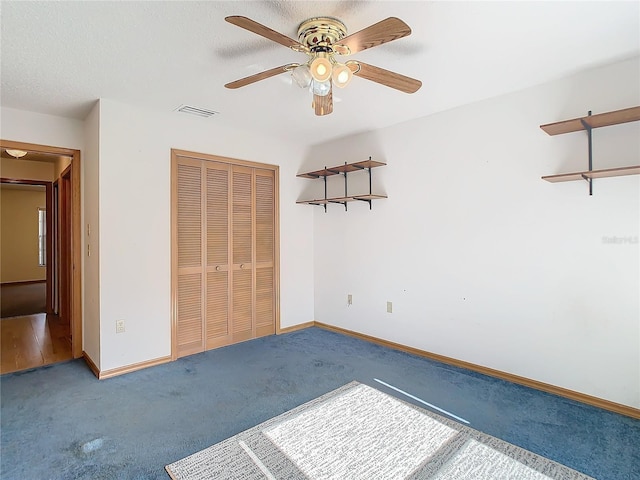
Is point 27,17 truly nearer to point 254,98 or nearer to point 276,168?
point 254,98

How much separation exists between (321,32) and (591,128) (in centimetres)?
205

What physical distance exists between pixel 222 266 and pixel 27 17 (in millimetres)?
2596

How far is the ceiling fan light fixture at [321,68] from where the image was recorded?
1.81 m

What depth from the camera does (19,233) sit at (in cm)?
823

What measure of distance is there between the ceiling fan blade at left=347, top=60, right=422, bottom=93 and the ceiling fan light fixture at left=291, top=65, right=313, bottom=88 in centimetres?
23

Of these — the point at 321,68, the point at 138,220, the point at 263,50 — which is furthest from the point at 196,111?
the point at 321,68

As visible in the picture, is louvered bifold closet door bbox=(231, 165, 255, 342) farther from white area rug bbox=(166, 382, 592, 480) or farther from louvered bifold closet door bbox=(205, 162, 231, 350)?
white area rug bbox=(166, 382, 592, 480)

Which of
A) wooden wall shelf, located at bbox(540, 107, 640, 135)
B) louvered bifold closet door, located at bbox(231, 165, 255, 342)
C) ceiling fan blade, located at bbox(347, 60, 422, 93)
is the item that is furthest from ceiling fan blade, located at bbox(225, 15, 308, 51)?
louvered bifold closet door, located at bbox(231, 165, 255, 342)

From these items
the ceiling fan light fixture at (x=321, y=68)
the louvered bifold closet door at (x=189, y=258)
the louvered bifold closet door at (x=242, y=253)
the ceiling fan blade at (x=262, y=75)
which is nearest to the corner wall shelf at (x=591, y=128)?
the ceiling fan light fixture at (x=321, y=68)

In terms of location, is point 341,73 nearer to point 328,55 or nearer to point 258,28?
point 328,55

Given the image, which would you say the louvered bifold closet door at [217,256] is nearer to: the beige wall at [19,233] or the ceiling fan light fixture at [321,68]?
the ceiling fan light fixture at [321,68]

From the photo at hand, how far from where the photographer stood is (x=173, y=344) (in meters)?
3.48

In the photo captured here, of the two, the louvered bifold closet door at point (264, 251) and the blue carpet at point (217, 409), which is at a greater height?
the louvered bifold closet door at point (264, 251)

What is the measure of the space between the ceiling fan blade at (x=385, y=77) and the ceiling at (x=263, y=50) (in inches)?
10.0
